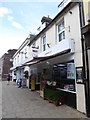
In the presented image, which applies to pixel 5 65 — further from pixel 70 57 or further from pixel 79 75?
pixel 79 75

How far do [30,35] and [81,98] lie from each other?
1360 centimetres

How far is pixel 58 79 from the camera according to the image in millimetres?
10453

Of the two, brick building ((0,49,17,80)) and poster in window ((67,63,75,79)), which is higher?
brick building ((0,49,17,80))

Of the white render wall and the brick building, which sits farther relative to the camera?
the brick building

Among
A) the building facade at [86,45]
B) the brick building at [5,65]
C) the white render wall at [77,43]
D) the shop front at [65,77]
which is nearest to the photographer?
the building facade at [86,45]

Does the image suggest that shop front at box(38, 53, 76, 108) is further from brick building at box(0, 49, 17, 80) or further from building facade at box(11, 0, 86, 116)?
brick building at box(0, 49, 17, 80)

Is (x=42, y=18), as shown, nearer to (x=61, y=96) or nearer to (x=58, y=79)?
(x=58, y=79)

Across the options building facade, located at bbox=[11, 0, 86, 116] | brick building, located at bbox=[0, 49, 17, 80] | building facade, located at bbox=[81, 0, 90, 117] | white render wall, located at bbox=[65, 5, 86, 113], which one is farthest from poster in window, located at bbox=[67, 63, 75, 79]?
brick building, located at bbox=[0, 49, 17, 80]

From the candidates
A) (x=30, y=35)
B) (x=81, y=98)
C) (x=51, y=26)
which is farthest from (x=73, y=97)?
(x=30, y=35)

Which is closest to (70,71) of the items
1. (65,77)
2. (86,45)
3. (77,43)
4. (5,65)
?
(65,77)

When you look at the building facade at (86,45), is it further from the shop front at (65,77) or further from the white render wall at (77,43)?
the shop front at (65,77)

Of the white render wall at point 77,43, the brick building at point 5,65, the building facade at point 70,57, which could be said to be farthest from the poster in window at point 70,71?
the brick building at point 5,65

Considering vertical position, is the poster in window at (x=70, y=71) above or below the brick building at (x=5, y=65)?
below

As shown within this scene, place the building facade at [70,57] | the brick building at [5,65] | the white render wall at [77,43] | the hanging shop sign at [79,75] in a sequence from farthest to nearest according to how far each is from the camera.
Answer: the brick building at [5,65], the building facade at [70,57], the hanging shop sign at [79,75], the white render wall at [77,43]
